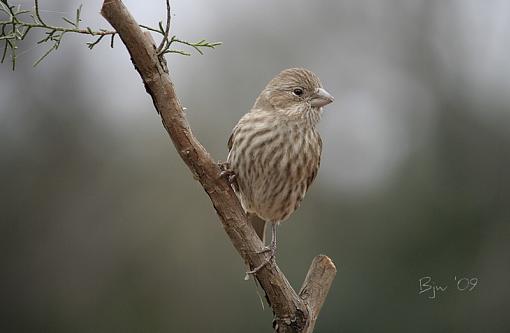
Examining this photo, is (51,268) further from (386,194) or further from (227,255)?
(386,194)

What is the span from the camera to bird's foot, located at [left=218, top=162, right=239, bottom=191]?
11.6 ft

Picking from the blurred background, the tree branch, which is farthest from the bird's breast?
the blurred background

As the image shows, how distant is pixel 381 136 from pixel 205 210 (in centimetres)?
185

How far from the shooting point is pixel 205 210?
22.5 feet

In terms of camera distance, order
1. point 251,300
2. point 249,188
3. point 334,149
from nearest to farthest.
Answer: point 249,188
point 251,300
point 334,149

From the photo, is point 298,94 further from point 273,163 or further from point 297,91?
point 273,163

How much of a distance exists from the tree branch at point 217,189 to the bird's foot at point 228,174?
130 mm

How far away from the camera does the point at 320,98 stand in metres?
4.08

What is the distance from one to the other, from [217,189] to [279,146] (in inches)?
28.7


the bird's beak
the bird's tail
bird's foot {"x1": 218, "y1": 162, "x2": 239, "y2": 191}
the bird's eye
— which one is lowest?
the bird's tail

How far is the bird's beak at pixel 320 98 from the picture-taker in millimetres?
4055

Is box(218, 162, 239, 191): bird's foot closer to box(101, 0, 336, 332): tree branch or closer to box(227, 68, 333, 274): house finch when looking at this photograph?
box(227, 68, 333, 274): house finch

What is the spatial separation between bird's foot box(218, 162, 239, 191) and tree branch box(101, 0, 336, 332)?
0.13 m

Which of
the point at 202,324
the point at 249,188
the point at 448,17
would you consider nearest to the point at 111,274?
the point at 202,324
